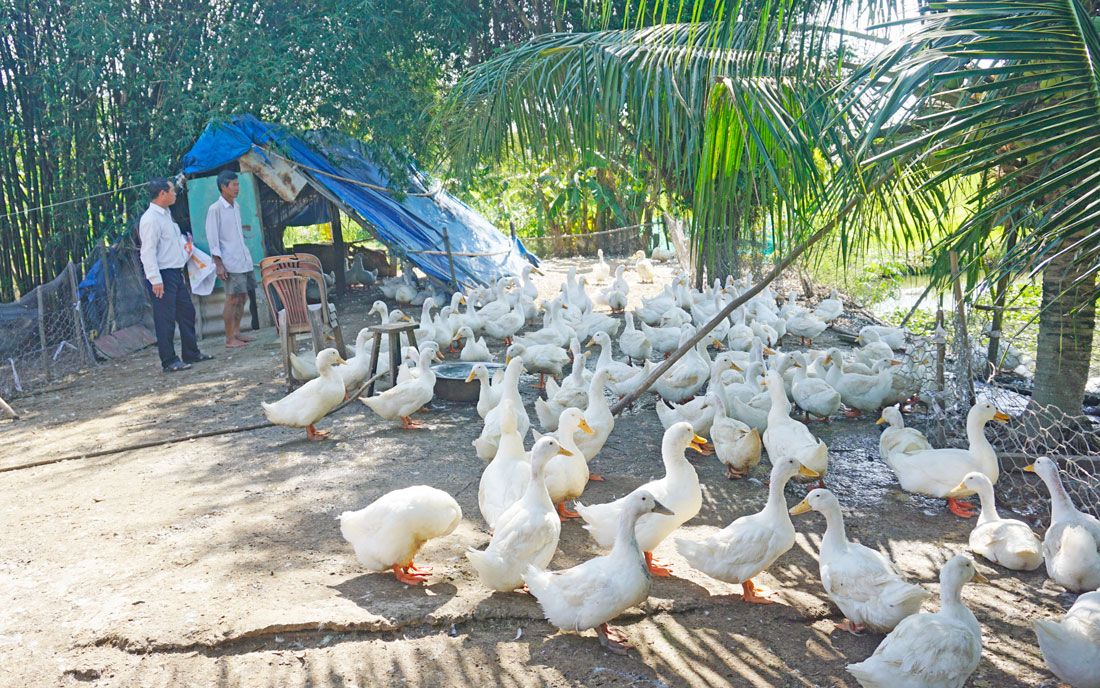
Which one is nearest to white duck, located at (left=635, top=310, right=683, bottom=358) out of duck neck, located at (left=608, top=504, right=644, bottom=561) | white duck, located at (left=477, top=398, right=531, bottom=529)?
white duck, located at (left=477, top=398, right=531, bottom=529)

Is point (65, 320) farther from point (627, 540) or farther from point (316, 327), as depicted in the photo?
point (627, 540)

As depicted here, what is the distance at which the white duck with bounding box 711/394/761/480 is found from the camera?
5.37 m

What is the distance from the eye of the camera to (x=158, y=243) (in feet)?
28.5

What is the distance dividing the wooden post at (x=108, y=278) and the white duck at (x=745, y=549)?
8767 mm

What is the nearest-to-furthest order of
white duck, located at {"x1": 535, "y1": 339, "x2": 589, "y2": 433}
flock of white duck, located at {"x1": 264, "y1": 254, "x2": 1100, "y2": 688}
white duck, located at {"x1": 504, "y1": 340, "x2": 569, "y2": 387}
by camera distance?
flock of white duck, located at {"x1": 264, "y1": 254, "x2": 1100, "y2": 688} → white duck, located at {"x1": 535, "y1": 339, "x2": 589, "y2": 433} → white duck, located at {"x1": 504, "y1": 340, "x2": 569, "y2": 387}

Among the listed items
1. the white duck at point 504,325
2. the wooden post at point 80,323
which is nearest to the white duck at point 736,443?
the white duck at point 504,325

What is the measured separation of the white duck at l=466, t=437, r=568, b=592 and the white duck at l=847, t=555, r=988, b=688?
1.40 m

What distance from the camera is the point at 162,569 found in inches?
163

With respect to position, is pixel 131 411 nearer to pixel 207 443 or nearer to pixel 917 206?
pixel 207 443

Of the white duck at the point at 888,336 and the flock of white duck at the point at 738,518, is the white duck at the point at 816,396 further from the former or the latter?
the white duck at the point at 888,336

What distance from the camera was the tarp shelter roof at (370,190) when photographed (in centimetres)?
1088

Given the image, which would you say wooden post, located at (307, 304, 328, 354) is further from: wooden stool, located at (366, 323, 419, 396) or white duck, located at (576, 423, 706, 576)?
white duck, located at (576, 423, 706, 576)

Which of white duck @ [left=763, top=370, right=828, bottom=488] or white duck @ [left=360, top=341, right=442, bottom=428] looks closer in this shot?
white duck @ [left=763, top=370, right=828, bottom=488]

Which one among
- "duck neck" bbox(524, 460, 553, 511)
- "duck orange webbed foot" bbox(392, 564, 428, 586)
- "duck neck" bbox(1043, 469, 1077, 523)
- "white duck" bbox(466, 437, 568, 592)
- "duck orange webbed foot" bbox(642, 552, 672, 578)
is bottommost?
"duck orange webbed foot" bbox(642, 552, 672, 578)
